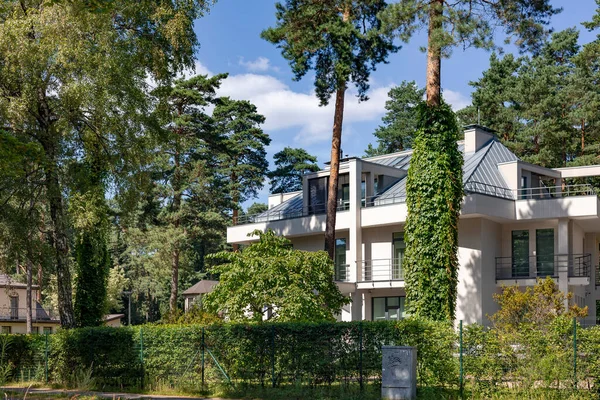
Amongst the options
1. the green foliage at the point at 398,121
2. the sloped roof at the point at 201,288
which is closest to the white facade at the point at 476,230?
the sloped roof at the point at 201,288

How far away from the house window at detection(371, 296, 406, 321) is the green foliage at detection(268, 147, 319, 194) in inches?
1209

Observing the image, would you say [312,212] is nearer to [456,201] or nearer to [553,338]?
[456,201]

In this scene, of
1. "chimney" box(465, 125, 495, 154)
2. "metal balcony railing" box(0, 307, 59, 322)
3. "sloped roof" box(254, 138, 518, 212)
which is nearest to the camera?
Result: "sloped roof" box(254, 138, 518, 212)

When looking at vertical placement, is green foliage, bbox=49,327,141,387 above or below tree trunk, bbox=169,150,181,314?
below

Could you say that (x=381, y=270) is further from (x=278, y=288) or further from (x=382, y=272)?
(x=278, y=288)

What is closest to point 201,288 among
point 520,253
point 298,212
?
point 298,212

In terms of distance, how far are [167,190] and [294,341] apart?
33.4m

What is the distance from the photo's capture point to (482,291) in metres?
31.8

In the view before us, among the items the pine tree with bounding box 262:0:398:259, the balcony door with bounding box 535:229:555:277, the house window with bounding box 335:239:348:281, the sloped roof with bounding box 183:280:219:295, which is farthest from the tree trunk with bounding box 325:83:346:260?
the sloped roof with bounding box 183:280:219:295

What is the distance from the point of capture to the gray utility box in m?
18.0

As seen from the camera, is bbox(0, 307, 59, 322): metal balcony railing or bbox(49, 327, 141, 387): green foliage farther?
bbox(0, 307, 59, 322): metal balcony railing

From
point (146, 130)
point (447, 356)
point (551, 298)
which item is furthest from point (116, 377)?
point (551, 298)

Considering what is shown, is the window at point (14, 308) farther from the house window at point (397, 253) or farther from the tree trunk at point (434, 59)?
the tree trunk at point (434, 59)

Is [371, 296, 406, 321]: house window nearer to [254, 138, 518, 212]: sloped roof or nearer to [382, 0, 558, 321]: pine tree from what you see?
[254, 138, 518, 212]: sloped roof
